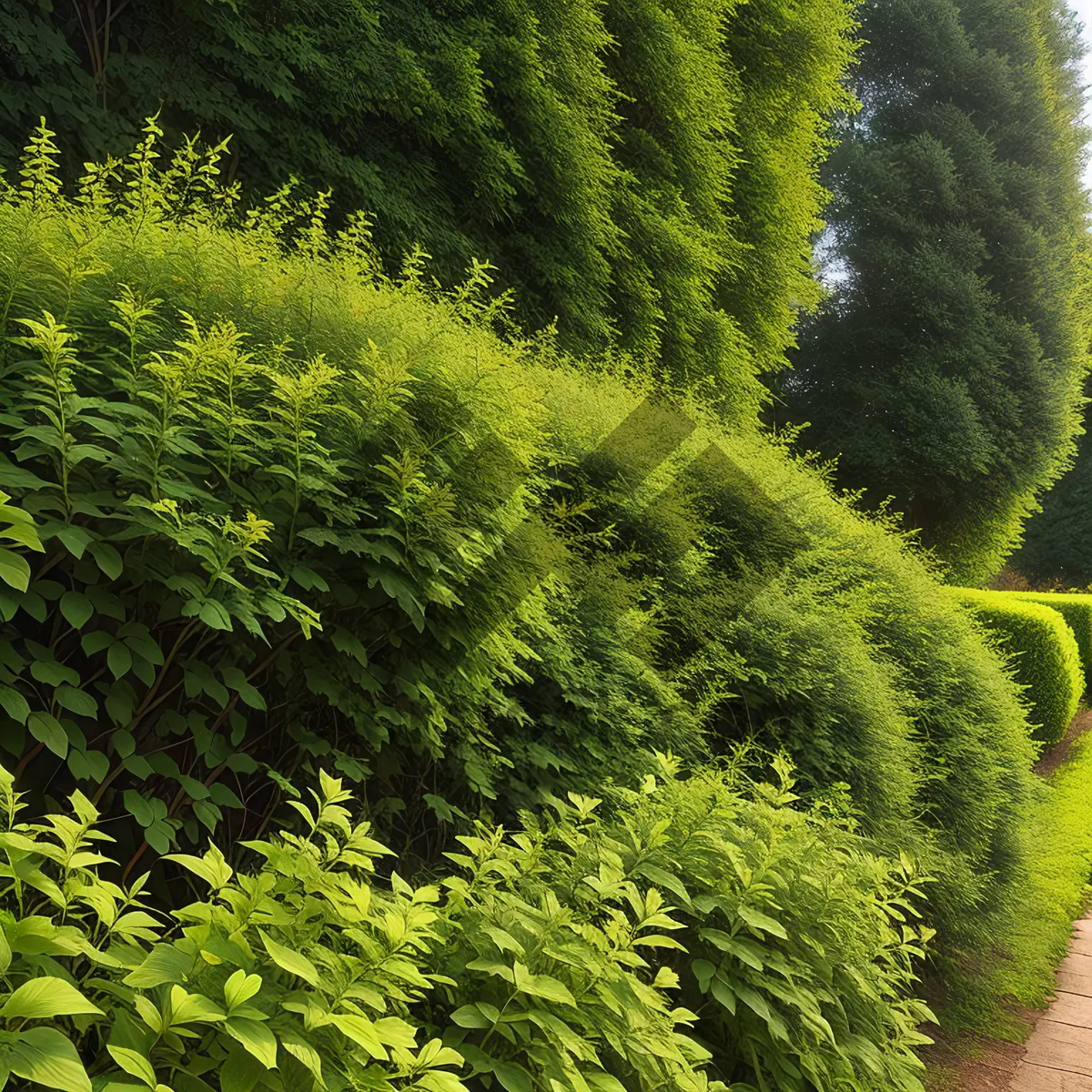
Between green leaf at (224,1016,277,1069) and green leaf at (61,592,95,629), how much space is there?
890 mm

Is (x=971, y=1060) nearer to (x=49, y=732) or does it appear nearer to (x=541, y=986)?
(x=541, y=986)

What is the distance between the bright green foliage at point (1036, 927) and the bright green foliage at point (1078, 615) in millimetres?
6533

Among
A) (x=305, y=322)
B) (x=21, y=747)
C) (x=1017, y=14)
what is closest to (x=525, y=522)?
(x=305, y=322)

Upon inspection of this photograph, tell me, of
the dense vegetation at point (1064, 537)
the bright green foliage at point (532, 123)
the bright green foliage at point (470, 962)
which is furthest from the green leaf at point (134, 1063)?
the dense vegetation at point (1064, 537)

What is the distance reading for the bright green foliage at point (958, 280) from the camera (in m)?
20.2

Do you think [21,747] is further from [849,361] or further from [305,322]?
[849,361]

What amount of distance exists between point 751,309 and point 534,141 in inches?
189

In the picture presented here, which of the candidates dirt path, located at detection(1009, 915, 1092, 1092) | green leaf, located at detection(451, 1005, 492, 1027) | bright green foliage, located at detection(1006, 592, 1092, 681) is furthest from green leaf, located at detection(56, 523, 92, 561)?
bright green foliage, located at detection(1006, 592, 1092, 681)

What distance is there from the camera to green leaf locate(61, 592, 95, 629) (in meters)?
1.85

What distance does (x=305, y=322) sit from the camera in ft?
9.04

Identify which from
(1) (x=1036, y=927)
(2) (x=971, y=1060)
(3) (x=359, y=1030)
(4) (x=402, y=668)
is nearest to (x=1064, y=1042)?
(2) (x=971, y=1060)

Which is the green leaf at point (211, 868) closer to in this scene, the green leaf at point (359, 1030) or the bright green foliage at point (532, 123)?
Result: the green leaf at point (359, 1030)

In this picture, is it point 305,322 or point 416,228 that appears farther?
point 416,228

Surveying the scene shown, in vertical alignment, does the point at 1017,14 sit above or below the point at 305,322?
above
